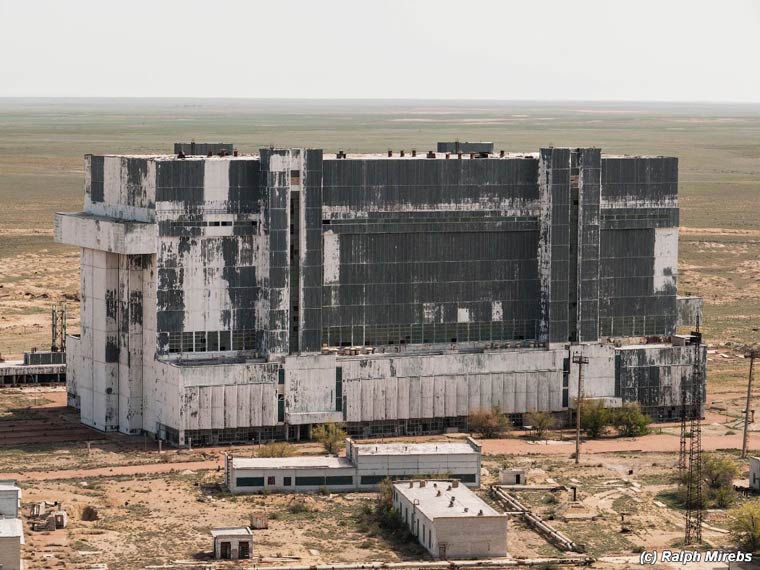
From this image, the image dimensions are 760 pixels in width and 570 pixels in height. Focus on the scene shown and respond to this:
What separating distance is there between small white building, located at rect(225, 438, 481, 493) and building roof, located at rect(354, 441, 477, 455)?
0.05 metres

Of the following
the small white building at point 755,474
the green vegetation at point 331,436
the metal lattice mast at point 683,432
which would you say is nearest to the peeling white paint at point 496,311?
the green vegetation at point 331,436

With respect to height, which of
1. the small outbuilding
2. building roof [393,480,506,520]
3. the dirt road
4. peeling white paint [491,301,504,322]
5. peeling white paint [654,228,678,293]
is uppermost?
peeling white paint [654,228,678,293]

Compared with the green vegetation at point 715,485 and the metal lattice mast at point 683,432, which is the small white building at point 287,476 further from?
the metal lattice mast at point 683,432

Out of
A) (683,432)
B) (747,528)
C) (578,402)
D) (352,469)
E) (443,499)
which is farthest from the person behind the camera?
(578,402)

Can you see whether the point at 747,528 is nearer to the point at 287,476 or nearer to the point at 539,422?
the point at 287,476

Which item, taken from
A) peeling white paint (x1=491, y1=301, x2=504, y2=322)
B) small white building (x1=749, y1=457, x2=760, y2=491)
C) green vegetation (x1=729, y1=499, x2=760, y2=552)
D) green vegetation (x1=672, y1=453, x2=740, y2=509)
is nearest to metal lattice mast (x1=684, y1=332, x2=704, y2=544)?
green vegetation (x1=672, y1=453, x2=740, y2=509)

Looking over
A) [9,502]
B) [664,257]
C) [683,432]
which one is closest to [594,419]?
[683,432]

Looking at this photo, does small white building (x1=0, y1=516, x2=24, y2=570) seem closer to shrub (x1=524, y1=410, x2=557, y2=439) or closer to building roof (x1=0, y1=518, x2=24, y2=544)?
building roof (x1=0, y1=518, x2=24, y2=544)

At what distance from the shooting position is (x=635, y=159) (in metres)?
108

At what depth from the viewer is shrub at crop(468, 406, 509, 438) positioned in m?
104

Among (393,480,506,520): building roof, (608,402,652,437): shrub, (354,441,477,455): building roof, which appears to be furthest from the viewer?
(608,402,652,437): shrub

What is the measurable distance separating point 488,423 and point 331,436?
10.0m

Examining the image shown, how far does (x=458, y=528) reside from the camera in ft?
255

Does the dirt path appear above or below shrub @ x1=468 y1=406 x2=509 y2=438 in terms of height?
below
